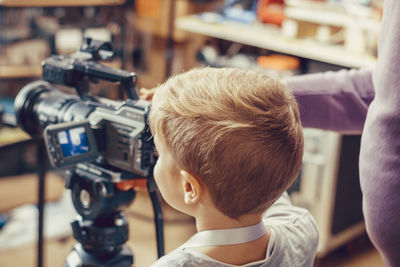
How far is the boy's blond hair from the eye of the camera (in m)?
Result: 0.69

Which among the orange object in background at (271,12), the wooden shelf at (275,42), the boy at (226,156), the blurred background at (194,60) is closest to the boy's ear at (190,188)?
the boy at (226,156)

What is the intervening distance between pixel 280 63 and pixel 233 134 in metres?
1.74

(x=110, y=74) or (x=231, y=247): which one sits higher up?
(x=110, y=74)

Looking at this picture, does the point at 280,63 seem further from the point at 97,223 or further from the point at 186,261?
the point at 186,261

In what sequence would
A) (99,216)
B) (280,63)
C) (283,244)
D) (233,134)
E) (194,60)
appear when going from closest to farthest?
(233,134) < (283,244) < (99,216) < (280,63) < (194,60)

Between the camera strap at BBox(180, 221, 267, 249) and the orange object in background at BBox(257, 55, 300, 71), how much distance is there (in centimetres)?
169

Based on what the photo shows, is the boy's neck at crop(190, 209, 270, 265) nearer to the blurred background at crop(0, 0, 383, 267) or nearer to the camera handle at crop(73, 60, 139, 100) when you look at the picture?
the camera handle at crop(73, 60, 139, 100)

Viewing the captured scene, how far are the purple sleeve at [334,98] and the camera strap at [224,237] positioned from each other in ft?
1.12

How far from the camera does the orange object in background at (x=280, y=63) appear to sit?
7.80ft

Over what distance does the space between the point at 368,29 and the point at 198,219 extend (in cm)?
165

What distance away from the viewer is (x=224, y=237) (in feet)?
2.43

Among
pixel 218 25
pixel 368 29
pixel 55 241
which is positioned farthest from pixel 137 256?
pixel 368 29

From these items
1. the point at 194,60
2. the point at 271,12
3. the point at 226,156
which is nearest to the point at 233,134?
the point at 226,156

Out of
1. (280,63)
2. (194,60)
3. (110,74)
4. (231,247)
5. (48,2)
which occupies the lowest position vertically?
(194,60)
